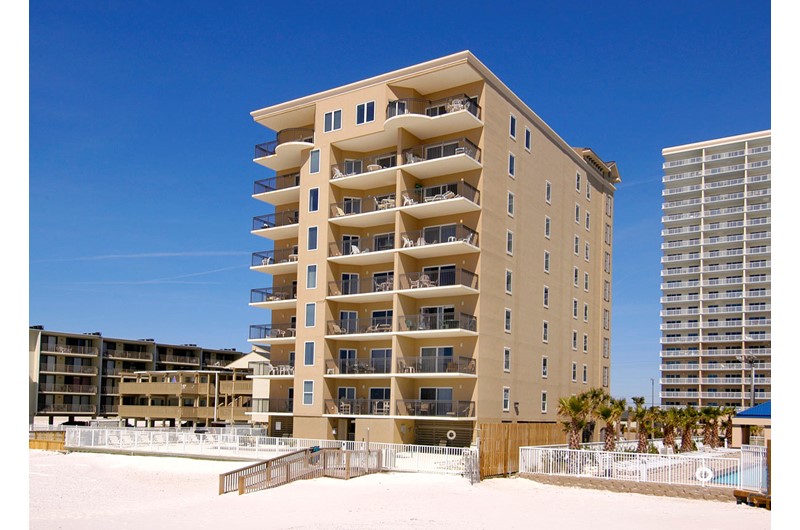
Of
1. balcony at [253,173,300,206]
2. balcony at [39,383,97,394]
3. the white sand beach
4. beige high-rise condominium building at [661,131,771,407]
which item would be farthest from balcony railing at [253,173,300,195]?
beige high-rise condominium building at [661,131,771,407]

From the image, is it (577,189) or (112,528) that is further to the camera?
(577,189)

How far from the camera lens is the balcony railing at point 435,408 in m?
39.9

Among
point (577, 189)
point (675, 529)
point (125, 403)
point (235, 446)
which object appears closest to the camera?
point (675, 529)

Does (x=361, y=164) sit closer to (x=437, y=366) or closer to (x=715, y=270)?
(x=437, y=366)

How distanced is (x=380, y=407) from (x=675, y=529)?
2384 cm

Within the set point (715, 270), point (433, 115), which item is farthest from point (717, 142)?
point (433, 115)

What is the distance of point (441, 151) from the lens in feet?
141

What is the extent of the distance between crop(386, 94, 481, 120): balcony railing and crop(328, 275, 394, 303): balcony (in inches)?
366

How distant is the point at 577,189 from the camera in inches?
2194

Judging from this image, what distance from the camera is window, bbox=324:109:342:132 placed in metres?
46.4
